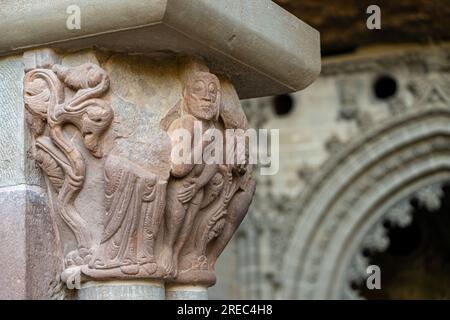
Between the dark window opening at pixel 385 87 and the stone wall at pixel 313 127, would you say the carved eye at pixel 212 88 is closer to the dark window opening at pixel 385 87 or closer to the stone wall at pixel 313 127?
the stone wall at pixel 313 127

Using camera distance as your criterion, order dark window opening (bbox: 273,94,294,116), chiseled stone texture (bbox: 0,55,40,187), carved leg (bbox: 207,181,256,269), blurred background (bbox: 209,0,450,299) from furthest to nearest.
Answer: dark window opening (bbox: 273,94,294,116) < blurred background (bbox: 209,0,450,299) < carved leg (bbox: 207,181,256,269) < chiseled stone texture (bbox: 0,55,40,187)

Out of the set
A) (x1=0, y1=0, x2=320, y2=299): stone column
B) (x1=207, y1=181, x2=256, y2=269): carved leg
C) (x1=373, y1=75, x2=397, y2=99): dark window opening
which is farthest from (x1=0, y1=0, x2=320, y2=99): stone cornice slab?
(x1=373, y1=75, x2=397, y2=99): dark window opening

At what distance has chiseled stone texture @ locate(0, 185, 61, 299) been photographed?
9.30 ft

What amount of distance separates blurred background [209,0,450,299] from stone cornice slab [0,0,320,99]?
290 inches

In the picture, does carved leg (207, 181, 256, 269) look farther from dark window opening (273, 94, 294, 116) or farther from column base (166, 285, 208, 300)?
dark window opening (273, 94, 294, 116)

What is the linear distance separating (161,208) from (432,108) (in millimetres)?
8112

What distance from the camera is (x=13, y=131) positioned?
2963 mm

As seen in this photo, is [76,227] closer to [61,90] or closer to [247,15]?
[61,90]

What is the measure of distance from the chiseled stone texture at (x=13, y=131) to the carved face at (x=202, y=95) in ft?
1.38

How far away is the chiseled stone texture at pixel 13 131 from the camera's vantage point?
293 centimetres

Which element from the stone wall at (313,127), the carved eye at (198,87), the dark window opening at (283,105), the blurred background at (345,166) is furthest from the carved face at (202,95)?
the dark window opening at (283,105)

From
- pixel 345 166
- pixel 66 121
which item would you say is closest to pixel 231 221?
pixel 66 121

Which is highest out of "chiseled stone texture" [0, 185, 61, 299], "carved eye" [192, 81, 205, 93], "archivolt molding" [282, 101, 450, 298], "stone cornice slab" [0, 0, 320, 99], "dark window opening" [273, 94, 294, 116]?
"dark window opening" [273, 94, 294, 116]

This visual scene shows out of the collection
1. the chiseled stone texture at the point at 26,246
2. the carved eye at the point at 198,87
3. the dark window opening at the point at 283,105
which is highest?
the dark window opening at the point at 283,105
